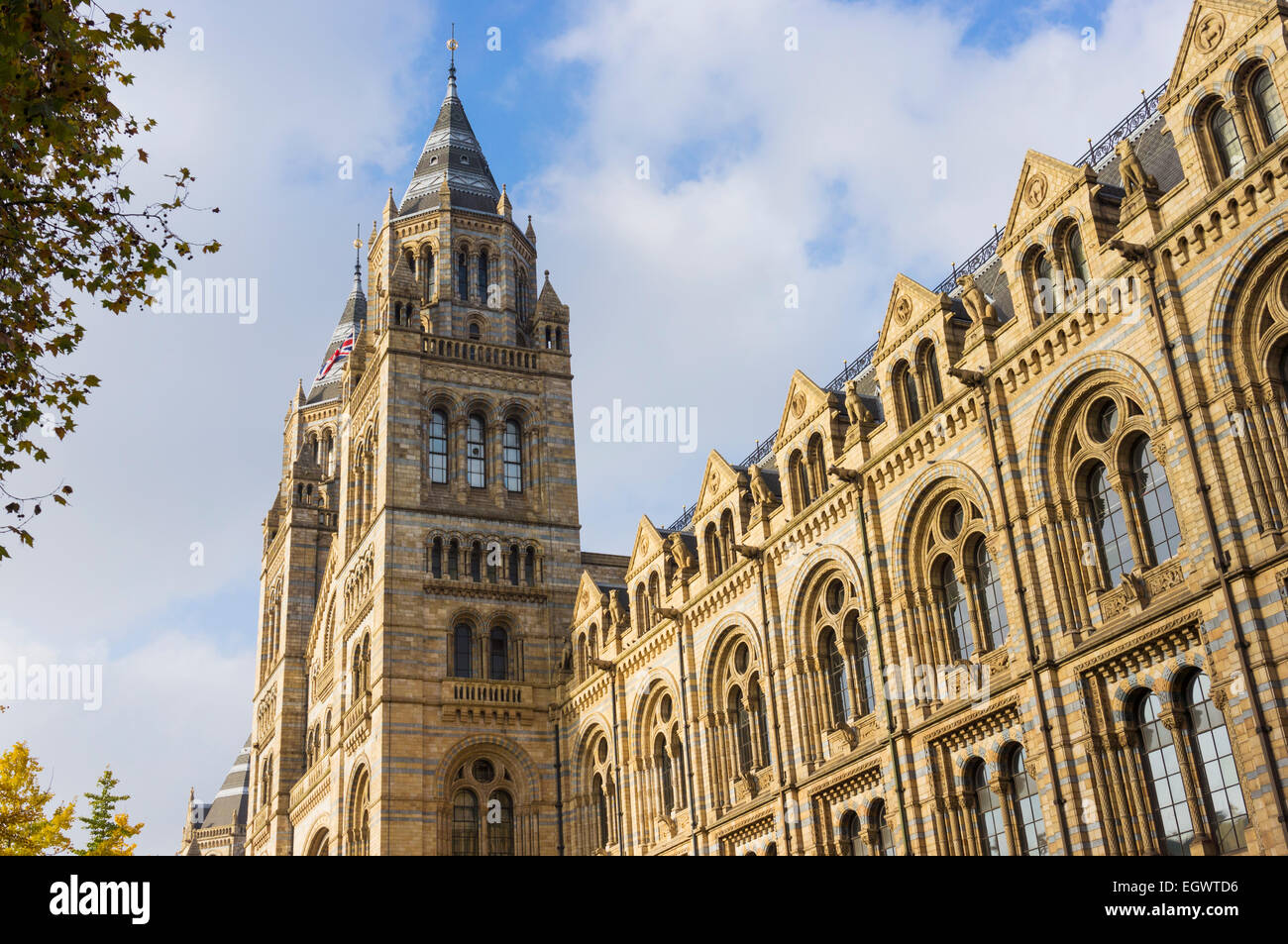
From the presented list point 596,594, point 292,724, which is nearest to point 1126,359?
point 596,594

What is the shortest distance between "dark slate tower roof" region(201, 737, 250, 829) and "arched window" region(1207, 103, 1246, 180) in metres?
89.7

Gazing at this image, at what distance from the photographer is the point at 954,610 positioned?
1207 inches

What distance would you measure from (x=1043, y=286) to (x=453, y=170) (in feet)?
122

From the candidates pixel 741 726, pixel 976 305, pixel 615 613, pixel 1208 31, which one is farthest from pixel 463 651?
pixel 1208 31

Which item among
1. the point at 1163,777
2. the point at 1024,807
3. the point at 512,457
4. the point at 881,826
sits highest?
the point at 512,457

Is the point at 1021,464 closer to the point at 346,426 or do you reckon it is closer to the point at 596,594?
the point at 596,594

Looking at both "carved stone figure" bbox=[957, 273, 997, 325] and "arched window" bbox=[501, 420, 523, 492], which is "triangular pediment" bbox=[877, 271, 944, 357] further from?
"arched window" bbox=[501, 420, 523, 492]

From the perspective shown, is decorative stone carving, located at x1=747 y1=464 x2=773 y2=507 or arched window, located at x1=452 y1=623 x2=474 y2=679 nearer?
decorative stone carving, located at x1=747 y1=464 x2=773 y2=507

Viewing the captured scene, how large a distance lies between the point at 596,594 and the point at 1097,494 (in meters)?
24.9

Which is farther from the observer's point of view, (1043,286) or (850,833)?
(850,833)

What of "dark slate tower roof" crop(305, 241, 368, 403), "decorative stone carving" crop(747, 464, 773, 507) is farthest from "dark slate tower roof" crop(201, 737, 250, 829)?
"decorative stone carving" crop(747, 464, 773, 507)

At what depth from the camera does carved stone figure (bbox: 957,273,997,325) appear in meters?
30.1

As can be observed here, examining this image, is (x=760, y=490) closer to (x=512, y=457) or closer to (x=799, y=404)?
(x=799, y=404)

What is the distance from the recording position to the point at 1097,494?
26.8 meters
